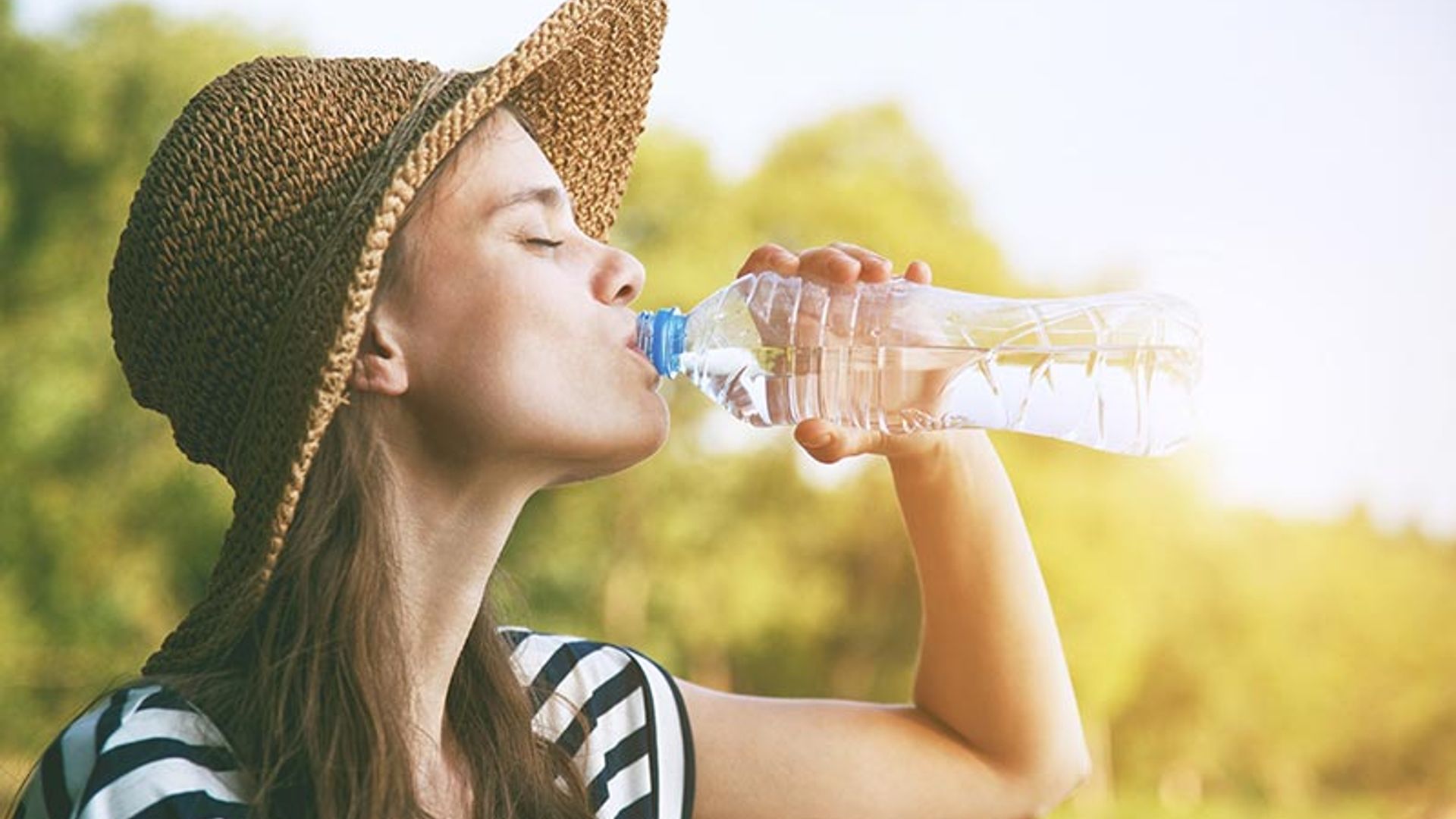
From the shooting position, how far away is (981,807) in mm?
1449

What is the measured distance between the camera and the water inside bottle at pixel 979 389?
144 centimetres

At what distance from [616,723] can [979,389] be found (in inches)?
15.6

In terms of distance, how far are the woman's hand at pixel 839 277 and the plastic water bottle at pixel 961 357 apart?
0.02 metres

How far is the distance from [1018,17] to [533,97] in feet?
49.3

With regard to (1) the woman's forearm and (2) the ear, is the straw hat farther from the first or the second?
(1) the woman's forearm

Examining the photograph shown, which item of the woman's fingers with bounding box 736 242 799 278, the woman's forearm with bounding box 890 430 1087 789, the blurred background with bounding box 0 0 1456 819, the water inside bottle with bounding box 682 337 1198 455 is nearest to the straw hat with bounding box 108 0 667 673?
the woman's fingers with bounding box 736 242 799 278

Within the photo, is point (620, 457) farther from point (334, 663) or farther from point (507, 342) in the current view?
point (334, 663)

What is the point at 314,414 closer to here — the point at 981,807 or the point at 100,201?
the point at 981,807

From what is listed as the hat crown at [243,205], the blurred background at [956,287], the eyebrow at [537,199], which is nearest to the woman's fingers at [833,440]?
A: the eyebrow at [537,199]

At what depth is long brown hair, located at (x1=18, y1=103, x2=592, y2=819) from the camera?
3.86 feet

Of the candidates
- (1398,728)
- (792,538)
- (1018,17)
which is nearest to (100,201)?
(792,538)

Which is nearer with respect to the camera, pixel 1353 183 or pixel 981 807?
pixel 981 807

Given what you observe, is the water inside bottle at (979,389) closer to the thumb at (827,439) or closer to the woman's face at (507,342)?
the thumb at (827,439)

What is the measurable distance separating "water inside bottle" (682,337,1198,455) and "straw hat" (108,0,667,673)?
0.32 metres
